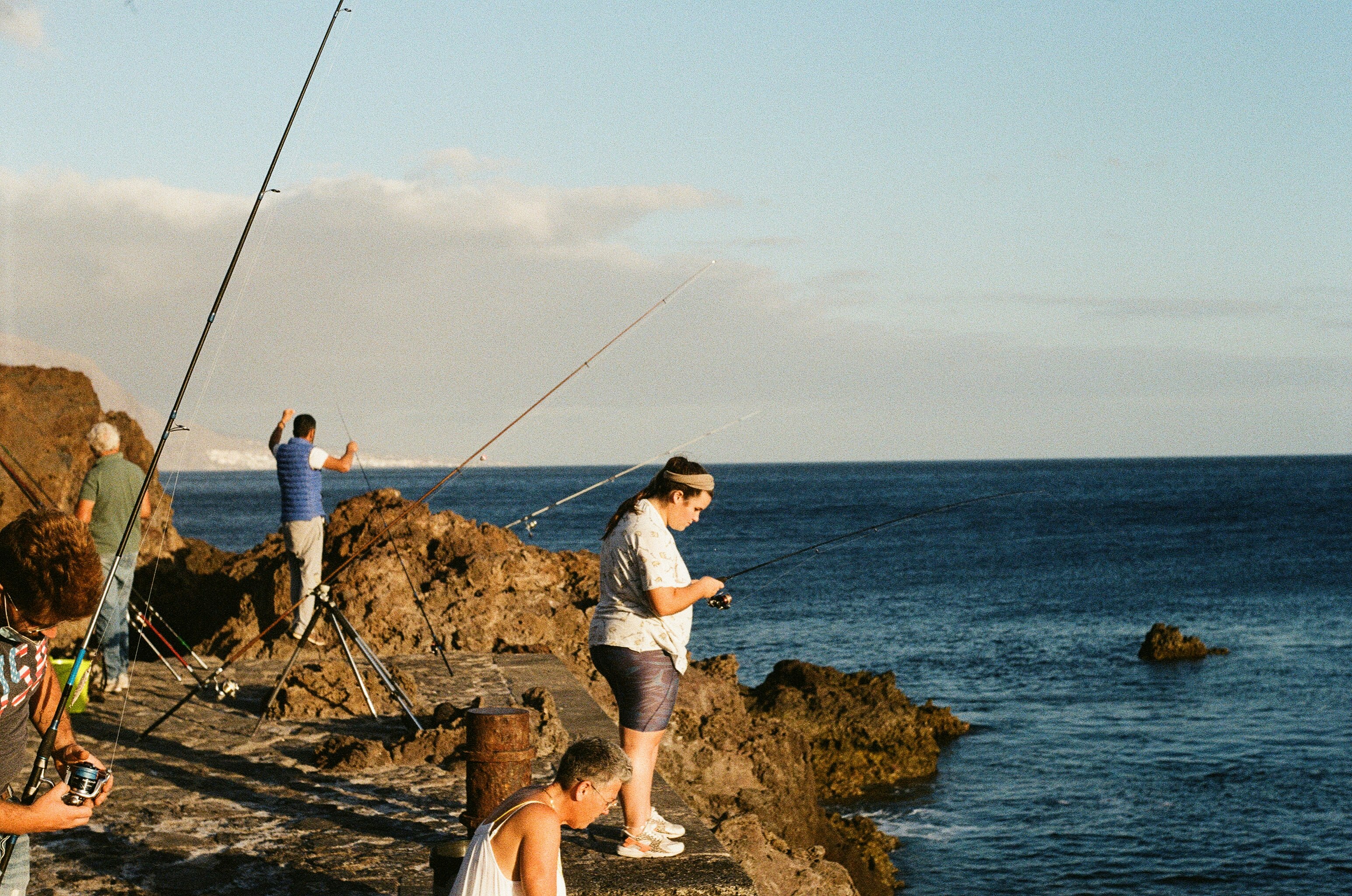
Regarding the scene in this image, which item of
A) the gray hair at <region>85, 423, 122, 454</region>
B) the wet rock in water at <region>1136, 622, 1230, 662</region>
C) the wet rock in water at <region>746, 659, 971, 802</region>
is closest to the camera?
the gray hair at <region>85, 423, 122, 454</region>

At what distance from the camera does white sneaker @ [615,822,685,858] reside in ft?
16.0

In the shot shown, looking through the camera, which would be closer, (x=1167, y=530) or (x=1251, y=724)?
(x=1251, y=724)

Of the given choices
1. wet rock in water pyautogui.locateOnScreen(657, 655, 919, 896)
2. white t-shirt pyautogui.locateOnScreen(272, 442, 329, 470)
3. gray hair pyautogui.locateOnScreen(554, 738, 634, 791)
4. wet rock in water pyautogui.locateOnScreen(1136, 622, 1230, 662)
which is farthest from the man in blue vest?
wet rock in water pyautogui.locateOnScreen(1136, 622, 1230, 662)

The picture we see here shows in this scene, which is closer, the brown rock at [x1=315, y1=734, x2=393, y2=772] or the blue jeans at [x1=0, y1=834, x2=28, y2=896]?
the blue jeans at [x1=0, y1=834, x2=28, y2=896]

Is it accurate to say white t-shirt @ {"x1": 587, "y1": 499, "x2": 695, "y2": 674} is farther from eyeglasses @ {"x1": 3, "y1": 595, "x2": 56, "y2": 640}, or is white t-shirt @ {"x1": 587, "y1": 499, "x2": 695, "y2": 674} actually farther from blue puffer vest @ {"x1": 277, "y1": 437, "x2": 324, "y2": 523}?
blue puffer vest @ {"x1": 277, "y1": 437, "x2": 324, "y2": 523}

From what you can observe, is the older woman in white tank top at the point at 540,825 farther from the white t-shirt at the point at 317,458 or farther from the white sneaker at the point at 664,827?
the white t-shirt at the point at 317,458

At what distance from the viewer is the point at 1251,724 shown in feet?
60.4

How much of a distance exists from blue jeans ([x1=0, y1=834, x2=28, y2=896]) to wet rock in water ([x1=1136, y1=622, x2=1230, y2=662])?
954 inches

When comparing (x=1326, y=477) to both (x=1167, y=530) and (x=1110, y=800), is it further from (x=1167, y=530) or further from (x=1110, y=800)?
(x=1110, y=800)

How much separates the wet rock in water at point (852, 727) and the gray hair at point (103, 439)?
9222 mm

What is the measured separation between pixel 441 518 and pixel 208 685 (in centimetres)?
410

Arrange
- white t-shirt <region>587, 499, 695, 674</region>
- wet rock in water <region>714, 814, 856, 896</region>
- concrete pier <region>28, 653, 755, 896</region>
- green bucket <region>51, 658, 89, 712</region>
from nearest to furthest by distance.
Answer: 1. white t-shirt <region>587, 499, 695, 674</region>
2. concrete pier <region>28, 653, 755, 896</region>
3. green bucket <region>51, 658, 89, 712</region>
4. wet rock in water <region>714, 814, 856, 896</region>

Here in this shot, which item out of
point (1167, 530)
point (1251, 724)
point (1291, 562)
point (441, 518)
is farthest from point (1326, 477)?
point (441, 518)

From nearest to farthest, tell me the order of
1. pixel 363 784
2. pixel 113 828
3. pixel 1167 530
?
pixel 113 828, pixel 363 784, pixel 1167 530
